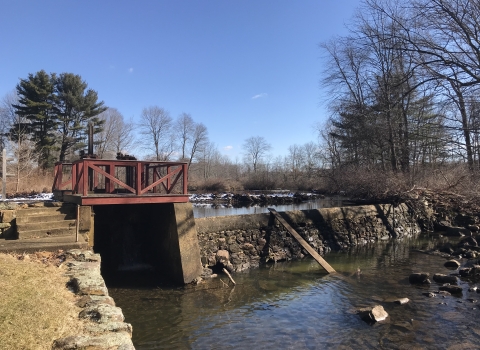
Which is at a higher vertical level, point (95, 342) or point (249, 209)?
point (95, 342)

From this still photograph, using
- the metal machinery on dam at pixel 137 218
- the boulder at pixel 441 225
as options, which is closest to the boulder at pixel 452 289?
the metal machinery on dam at pixel 137 218

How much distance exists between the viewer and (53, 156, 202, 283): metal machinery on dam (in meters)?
8.51

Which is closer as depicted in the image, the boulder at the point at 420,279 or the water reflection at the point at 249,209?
the boulder at the point at 420,279

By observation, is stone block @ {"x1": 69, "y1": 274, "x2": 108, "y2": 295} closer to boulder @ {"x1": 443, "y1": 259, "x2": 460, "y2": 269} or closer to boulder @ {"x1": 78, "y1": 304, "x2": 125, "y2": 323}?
boulder @ {"x1": 78, "y1": 304, "x2": 125, "y2": 323}

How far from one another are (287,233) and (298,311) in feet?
16.1

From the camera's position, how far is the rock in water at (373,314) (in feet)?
21.2

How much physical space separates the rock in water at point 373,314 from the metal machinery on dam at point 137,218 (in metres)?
4.01

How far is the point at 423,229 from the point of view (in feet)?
54.5

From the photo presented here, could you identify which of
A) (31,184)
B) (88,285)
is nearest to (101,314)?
(88,285)

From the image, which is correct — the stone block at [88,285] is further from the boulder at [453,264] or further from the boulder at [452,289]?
the boulder at [453,264]

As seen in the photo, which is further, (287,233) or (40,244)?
(287,233)

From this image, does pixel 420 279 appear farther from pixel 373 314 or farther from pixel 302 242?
pixel 302 242

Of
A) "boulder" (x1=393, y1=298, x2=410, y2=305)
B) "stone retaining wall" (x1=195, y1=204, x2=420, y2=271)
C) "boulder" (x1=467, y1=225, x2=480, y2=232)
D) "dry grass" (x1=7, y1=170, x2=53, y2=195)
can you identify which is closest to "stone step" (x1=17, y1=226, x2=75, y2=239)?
"stone retaining wall" (x1=195, y1=204, x2=420, y2=271)

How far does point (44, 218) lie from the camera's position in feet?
26.1
